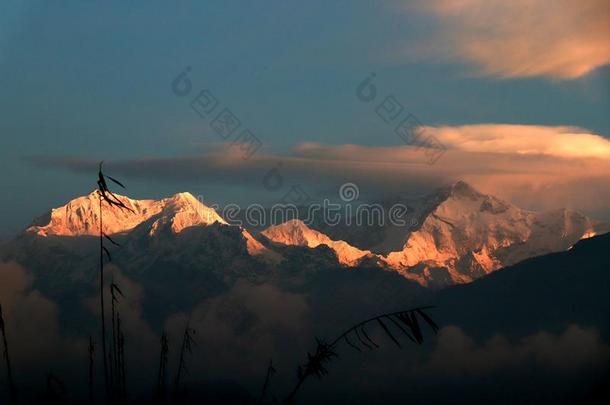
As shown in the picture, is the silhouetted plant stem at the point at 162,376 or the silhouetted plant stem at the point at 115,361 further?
the silhouetted plant stem at the point at 162,376

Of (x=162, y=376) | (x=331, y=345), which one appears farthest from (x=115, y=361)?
(x=331, y=345)

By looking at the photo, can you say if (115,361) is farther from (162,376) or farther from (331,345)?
(331,345)

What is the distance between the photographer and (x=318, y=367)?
58.0 feet

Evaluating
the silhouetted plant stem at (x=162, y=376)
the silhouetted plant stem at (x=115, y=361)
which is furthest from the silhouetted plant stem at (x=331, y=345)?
the silhouetted plant stem at (x=115, y=361)

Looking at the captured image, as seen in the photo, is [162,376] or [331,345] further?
[162,376]

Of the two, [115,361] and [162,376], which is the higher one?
[115,361]

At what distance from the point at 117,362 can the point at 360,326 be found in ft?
22.8

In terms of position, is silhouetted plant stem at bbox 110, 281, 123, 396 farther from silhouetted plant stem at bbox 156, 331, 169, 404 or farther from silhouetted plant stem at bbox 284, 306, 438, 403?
silhouetted plant stem at bbox 284, 306, 438, 403

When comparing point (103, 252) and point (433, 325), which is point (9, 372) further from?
point (433, 325)

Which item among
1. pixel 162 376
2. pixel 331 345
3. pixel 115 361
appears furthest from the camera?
pixel 162 376

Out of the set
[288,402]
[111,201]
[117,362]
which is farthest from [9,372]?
[288,402]

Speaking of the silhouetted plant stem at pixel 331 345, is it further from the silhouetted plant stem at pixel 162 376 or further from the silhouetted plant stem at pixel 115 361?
the silhouetted plant stem at pixel 115 361

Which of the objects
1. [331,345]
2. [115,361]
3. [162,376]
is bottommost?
[162,376]

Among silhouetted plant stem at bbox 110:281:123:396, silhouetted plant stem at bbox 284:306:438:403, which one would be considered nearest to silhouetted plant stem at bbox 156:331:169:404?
silhouetted plant stem at bbox 110:281:123:396
